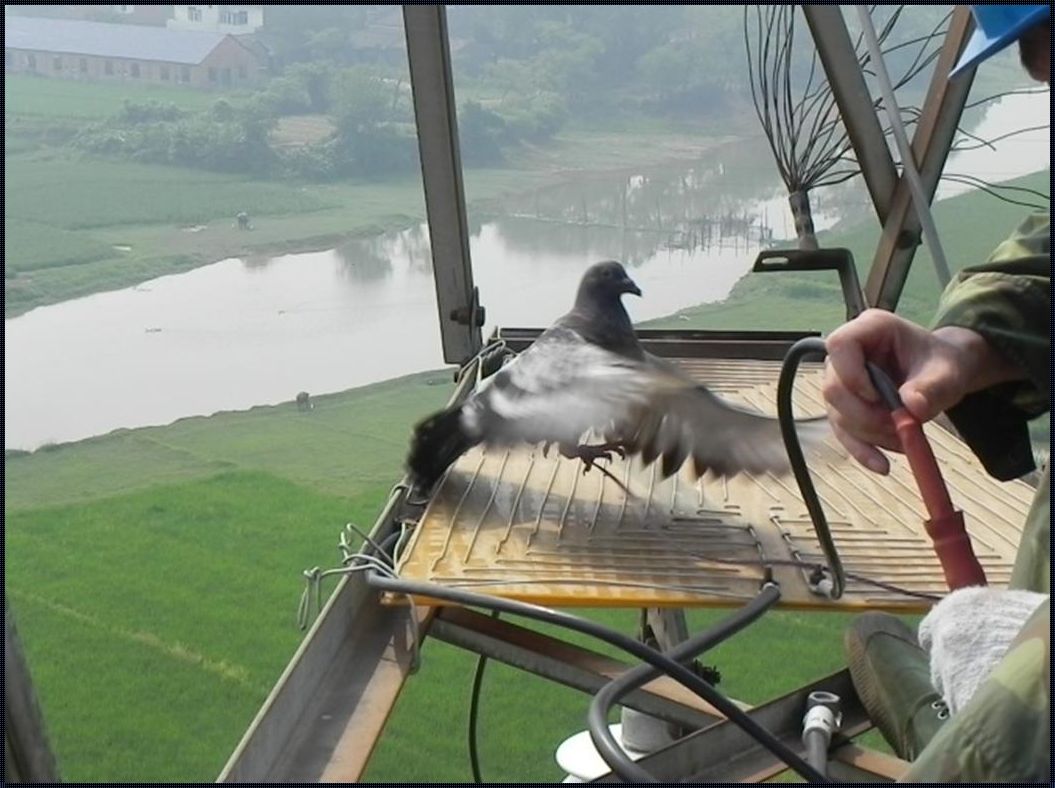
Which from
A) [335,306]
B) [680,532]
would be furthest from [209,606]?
[680,532]

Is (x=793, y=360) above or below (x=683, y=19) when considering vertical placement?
below

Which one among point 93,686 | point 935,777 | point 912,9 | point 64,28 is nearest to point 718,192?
point 912,9

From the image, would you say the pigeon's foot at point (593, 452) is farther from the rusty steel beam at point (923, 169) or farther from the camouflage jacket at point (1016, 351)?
the rusty steel beam at point (923, 169)

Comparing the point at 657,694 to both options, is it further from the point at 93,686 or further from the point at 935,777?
the point at 93,686

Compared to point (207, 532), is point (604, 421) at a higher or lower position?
higher

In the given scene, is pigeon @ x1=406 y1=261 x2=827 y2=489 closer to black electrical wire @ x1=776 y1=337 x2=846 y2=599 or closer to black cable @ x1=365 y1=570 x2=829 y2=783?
black electrical wire @ x1=776 y1=337 x2=846 y2=599

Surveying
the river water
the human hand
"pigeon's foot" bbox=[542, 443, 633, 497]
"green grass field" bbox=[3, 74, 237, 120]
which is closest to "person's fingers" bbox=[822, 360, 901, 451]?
the human hand

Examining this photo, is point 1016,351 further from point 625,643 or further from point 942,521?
point 625,643
